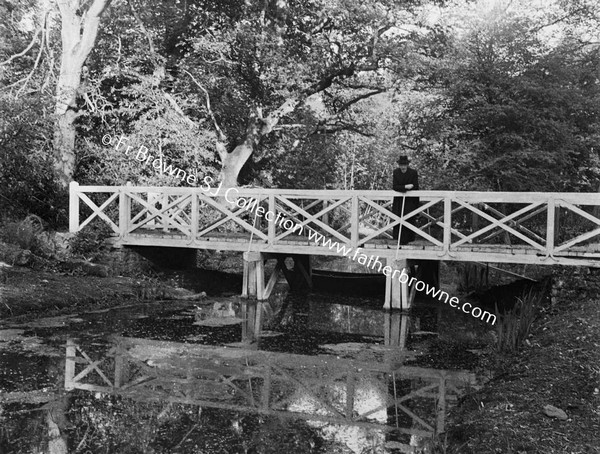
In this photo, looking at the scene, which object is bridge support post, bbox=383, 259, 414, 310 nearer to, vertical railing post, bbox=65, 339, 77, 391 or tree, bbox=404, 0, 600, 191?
tree, bbox=404, 0, 600, 191

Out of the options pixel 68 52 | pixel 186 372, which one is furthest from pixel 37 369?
pixel 68 52

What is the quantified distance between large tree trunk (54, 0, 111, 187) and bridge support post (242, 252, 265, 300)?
4697 mm

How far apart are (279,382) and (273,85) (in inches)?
→ 529

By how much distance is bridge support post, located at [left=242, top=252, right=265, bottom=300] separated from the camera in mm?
12617

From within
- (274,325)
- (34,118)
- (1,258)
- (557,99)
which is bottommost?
(274,325)

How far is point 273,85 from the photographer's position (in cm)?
1914

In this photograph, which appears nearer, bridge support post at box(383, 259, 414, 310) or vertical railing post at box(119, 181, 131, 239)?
bridge support post at box(383, 259, 414, 310)

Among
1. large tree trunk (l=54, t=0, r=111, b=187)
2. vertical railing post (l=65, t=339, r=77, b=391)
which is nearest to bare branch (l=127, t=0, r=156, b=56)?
large tree trunk (l=54, t=0, r=111, b=187)

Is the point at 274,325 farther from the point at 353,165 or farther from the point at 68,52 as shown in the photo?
the point at 353,165

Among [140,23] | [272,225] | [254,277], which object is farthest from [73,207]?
[140,23]

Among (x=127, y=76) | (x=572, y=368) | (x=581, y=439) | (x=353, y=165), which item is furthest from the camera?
(x=353, y=165)

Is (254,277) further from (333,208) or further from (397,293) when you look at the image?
(397,293)

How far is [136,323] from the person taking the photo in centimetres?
966

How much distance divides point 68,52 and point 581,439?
1303 centimetres
